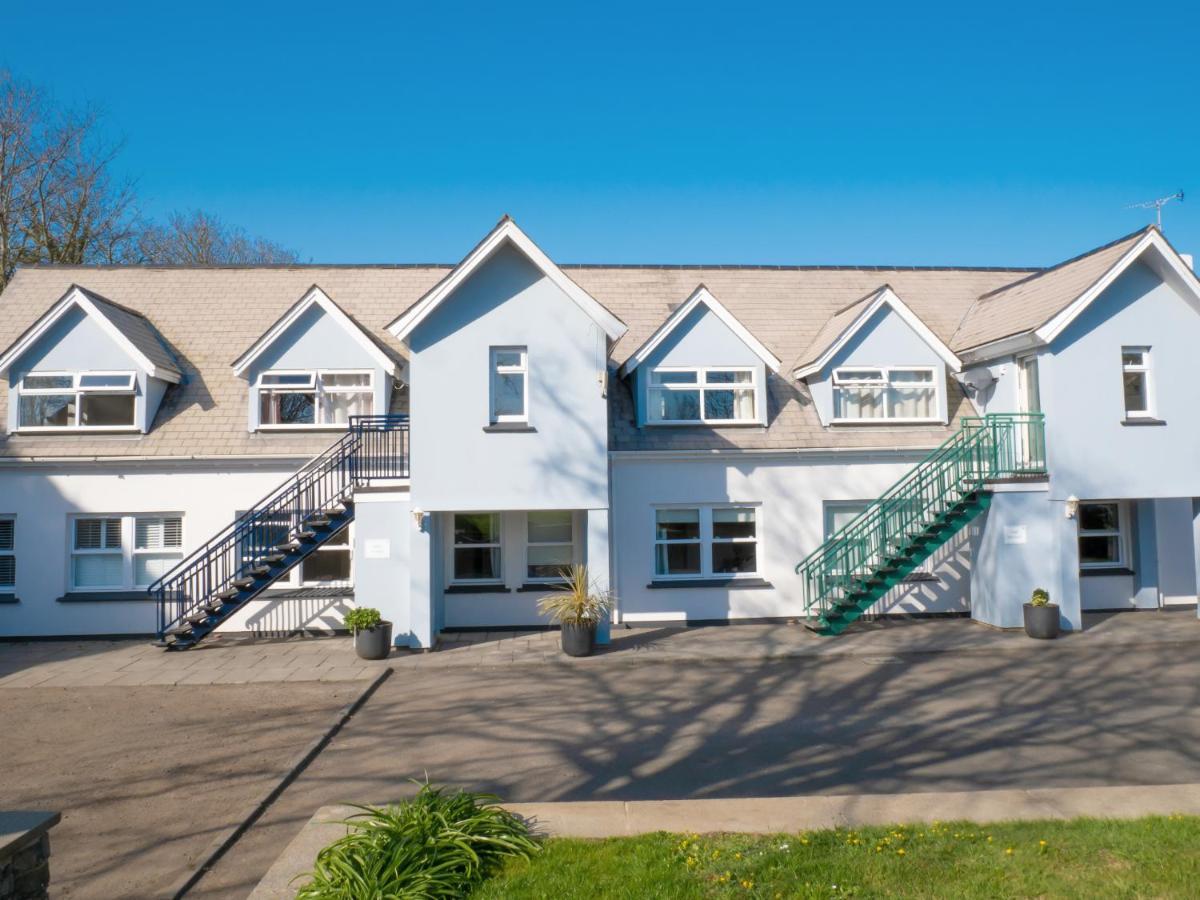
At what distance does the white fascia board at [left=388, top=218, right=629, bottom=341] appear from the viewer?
15.2m

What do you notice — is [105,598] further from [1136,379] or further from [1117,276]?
[1136,379]

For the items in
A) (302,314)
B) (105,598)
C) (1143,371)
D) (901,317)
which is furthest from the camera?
(901,317)

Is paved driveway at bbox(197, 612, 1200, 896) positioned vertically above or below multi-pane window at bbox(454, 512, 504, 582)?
below

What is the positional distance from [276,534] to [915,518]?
12908mm

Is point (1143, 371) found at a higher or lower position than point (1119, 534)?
higher

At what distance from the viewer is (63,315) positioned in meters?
17.7

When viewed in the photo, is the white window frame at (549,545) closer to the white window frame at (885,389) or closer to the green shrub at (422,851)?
the white window frame at (885,389)

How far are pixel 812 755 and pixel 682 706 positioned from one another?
2.56m

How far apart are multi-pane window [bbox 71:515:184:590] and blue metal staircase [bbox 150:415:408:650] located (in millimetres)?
559

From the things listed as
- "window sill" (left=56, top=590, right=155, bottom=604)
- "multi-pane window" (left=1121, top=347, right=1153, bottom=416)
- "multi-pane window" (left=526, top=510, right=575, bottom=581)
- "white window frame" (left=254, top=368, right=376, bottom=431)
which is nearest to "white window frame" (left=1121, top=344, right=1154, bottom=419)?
"multi-pane window" (left=1121, top=347, right=1153, bottom=416)

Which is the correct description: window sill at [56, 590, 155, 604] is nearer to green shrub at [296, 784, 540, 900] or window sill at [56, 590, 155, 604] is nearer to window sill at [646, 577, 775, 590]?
window sill at [646, 577, 775, 590]

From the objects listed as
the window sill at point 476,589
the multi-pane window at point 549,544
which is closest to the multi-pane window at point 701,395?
the multi-pane window at point 549,544

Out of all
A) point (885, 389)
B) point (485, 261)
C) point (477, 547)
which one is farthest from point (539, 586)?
point (885, 389)

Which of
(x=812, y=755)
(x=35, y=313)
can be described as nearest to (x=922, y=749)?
(x=812, y=755)
